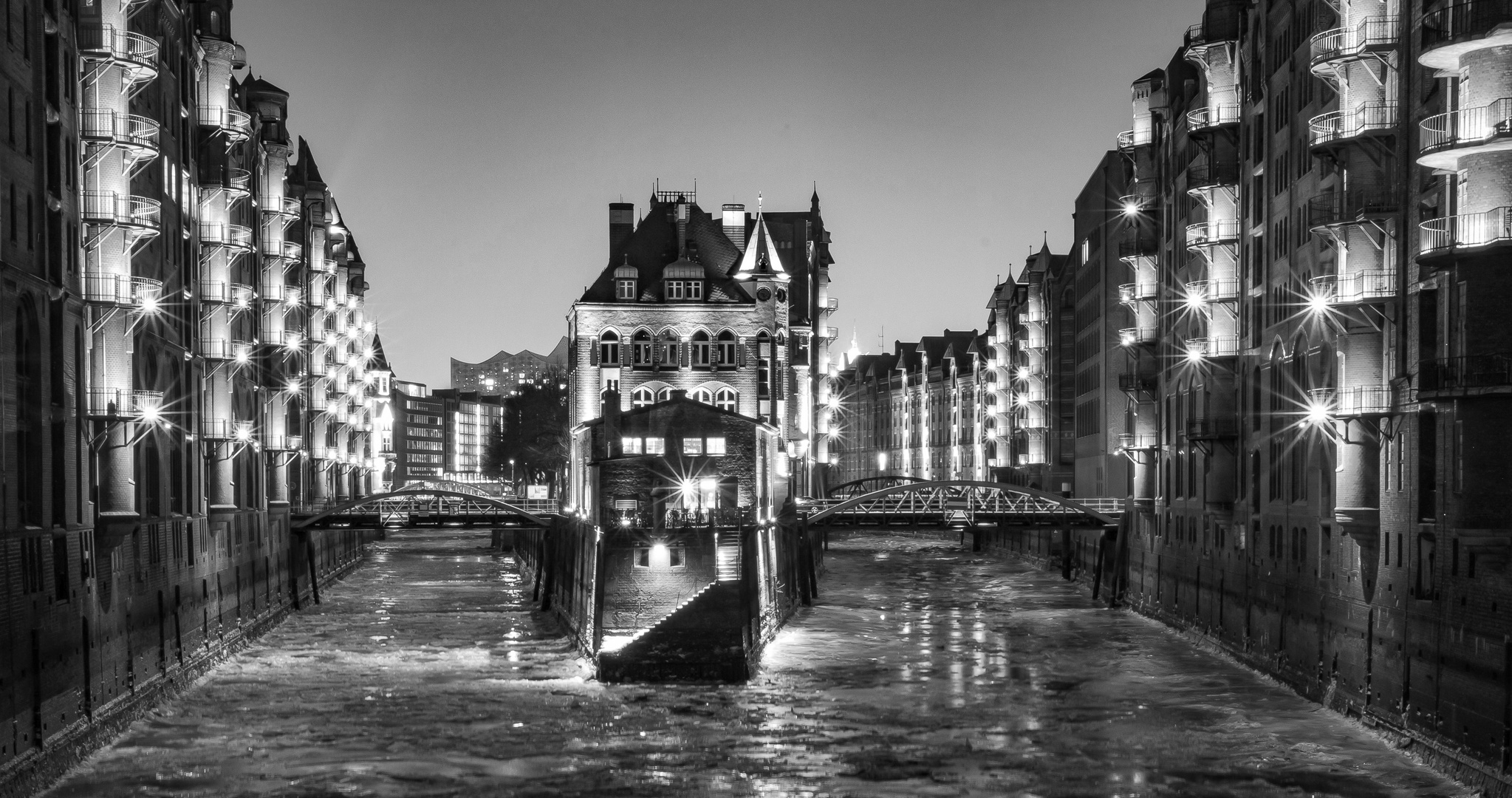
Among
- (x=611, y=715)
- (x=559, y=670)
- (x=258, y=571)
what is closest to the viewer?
(x=611, y=715)

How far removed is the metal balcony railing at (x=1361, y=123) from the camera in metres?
40.9

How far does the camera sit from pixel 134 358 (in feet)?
160

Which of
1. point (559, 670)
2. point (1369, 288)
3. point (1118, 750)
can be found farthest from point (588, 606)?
point (1369, 288)

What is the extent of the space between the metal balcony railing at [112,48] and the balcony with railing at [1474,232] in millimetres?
29859

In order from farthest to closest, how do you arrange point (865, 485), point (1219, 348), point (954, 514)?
point (865, 485) → point (954, 514) → point (1219, 348)

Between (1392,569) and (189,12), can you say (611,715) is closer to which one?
(1392,569)

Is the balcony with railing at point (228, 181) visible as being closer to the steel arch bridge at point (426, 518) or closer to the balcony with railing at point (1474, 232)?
the steel arch bridge at point (426, 518)

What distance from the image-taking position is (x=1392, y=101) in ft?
135

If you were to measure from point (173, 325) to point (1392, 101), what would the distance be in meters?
36.0

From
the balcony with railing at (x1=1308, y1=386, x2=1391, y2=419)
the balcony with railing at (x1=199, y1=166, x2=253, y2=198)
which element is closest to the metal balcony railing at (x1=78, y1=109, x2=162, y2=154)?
the balcony with railing at (x1=199, y1=166, x2=253, y2=198)

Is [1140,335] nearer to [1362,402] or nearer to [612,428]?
[612,428]

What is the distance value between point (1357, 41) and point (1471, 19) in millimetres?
6845

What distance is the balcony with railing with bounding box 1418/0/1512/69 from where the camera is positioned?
34188 millimetres

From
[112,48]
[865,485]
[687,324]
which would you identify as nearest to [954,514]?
[687,324]
